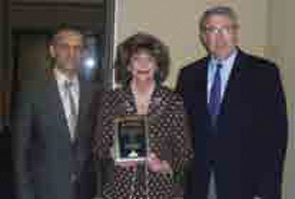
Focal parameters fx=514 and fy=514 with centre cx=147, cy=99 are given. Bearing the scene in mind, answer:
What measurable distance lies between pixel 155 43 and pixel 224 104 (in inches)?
20.9

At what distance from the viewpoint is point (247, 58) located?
283cm

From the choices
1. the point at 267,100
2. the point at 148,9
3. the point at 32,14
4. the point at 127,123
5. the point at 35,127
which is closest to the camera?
the point at 127,123

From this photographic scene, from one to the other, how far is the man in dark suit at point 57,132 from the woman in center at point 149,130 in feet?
0.48

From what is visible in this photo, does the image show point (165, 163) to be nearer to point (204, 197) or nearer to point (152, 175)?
point (152, 175)

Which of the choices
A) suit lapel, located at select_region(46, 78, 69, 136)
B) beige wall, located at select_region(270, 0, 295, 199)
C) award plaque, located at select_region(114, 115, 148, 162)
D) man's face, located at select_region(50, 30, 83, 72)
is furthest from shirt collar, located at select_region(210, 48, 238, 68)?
beige wall, located at select_region(270, 0, 295, 199)

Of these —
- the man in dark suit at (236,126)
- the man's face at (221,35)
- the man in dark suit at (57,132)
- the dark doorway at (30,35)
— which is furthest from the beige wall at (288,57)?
the man in dark suit at (57,132)

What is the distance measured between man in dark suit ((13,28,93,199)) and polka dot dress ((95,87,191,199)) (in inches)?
6.0

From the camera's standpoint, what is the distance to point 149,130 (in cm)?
246

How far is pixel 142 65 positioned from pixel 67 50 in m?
0.41

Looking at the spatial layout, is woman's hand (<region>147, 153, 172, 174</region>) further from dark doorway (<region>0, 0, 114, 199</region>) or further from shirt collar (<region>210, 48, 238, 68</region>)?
dark doorway (<region>0, 0, 114, 199</region>)

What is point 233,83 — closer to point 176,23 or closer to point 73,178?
point 73,178

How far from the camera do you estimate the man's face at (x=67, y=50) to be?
260 centimetres

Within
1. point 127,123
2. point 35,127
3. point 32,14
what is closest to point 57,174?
point 35,127

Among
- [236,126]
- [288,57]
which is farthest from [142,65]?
[288,57]
